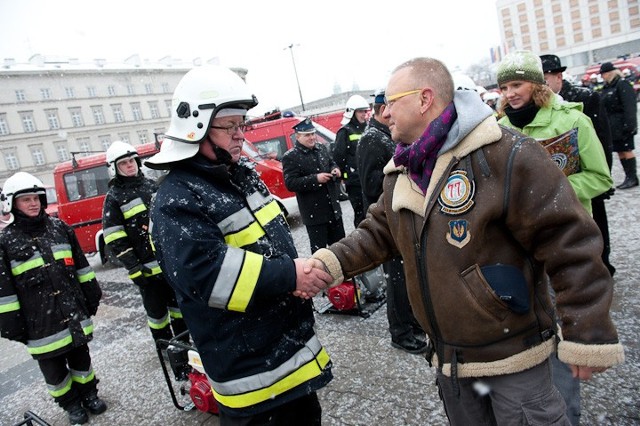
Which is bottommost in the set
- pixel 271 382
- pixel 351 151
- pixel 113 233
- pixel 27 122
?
pixel 271 382

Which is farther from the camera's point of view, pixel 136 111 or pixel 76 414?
pixel 136 111

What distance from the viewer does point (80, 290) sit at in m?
4.09

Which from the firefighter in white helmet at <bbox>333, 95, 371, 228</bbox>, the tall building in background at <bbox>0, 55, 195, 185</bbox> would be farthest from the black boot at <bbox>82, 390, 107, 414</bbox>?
the tall building in background at <bbox>0, 55, 195, 185</bbox>

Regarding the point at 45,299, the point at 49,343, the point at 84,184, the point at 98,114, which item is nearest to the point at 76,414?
the point at 49,343

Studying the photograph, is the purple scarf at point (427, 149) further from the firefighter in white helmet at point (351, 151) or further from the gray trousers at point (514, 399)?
the firefighter in white helmet at point (351, 151)

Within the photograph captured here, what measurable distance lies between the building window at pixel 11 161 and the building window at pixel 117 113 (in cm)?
1100

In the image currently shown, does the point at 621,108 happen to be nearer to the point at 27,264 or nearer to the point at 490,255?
the point at 490,255

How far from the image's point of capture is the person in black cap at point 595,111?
3711 mm

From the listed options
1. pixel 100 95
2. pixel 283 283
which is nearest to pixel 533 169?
pixel 283 283

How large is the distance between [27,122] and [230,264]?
179 feet

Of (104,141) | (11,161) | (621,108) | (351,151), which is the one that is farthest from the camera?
(104,141)

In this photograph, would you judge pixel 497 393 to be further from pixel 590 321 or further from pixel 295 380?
pixel 295 380

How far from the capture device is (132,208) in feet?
14.4

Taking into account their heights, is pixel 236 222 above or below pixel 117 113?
below
